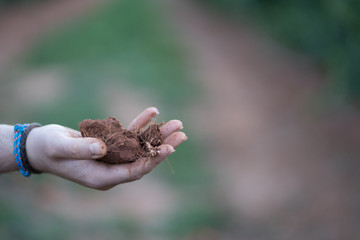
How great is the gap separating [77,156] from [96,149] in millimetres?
173

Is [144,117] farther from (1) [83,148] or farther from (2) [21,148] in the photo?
(2) [21,148]

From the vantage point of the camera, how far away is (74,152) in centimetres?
262

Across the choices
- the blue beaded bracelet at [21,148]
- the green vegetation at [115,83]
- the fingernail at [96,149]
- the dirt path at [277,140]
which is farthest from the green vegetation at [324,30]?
the blue beaded bracelet at [21,148]

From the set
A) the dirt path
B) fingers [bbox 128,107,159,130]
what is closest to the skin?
fingers [bbox 128,107,159,130]

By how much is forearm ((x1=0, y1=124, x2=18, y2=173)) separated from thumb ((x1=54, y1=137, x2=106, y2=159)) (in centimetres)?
56

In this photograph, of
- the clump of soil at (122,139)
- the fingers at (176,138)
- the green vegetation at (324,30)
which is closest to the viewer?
the clump of soil at (122,139)

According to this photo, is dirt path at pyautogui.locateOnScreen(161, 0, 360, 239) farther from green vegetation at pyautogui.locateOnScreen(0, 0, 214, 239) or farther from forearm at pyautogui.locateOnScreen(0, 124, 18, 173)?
forearm at pyautogui.locateOnScreen(0, 124, 18, 173)

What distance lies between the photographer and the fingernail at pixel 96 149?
257 centimetres

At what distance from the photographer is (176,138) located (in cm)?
294

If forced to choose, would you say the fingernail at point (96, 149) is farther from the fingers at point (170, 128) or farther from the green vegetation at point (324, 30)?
the green vegetation at point (324, 30)

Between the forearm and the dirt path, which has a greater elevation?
the dirt path

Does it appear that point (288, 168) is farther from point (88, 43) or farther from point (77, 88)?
point (88, 43)

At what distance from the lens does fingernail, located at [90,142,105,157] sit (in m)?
2.57

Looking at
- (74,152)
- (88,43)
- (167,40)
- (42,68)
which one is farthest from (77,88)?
(74,152)
